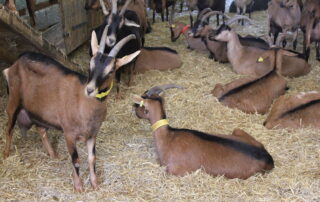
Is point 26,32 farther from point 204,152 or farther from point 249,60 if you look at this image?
point 249,60

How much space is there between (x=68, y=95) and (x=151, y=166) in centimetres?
122

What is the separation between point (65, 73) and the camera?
4.12 metres

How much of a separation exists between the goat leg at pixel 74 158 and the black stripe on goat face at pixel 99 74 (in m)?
0.61

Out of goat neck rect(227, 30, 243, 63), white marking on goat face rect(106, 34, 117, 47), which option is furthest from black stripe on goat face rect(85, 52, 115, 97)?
goat neck rect(227, 30, 243, 63)

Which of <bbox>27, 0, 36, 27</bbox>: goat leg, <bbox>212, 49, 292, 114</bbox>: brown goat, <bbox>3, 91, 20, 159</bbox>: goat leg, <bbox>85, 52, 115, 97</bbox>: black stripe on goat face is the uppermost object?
<bbox>85, 52, 115, 97</bbox>: black stripe on goat face

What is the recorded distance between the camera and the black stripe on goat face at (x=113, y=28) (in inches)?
246

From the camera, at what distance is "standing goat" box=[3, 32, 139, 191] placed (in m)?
3.64

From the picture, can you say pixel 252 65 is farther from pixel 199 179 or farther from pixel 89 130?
pixel 89 130

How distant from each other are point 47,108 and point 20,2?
14.2ft

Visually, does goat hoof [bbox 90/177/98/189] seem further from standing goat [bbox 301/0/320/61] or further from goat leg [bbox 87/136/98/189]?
standing goat [bbox 301/0/320/61]

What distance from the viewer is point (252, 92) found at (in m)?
5.92

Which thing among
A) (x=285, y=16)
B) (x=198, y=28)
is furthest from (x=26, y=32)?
(x=285, y=16)

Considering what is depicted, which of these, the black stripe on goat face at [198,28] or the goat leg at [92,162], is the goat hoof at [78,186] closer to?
the goat leg at [92,162]

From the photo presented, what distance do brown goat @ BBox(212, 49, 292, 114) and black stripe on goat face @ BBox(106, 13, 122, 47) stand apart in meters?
1.88
